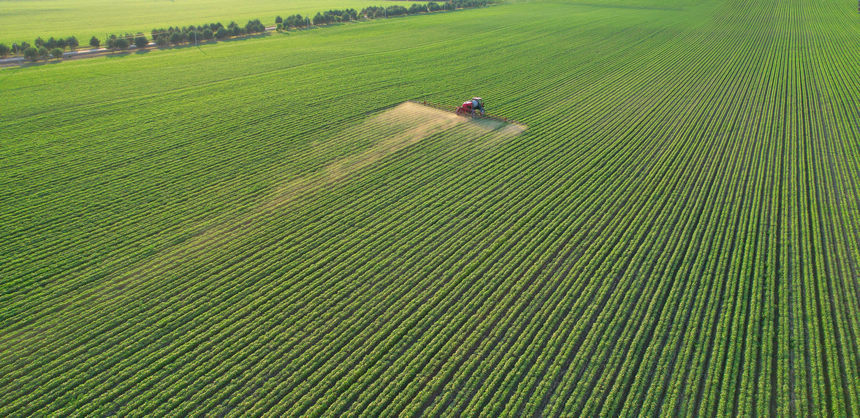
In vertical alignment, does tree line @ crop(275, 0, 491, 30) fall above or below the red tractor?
above

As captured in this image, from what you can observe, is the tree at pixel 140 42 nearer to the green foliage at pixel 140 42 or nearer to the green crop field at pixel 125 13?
the green foliage at pixel 140 42

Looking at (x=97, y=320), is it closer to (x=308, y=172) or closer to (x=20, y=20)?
(x=308, y=172)

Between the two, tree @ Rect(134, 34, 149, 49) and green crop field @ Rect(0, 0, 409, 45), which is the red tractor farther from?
green crop field @ Rect(0, 0, 409, 45)

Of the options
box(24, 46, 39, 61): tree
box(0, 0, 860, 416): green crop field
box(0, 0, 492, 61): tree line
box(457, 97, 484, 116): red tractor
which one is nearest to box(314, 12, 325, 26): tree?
box(0, 0, 492, 61): tree line

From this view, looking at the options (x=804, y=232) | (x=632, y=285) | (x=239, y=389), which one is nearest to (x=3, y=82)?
(x=239, y=389)

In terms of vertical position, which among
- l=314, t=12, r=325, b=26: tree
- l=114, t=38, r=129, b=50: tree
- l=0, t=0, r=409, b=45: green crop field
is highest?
l=0, t=0, r=409, b=45: green crop field

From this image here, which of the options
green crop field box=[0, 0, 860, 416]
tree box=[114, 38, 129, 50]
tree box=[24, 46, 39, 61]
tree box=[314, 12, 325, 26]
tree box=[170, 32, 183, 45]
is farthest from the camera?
tree box=[314, 12, 325, 26]

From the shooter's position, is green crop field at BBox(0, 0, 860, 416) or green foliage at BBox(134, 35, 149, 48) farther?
green foliage at BBox(134, 35, 149, 48)
